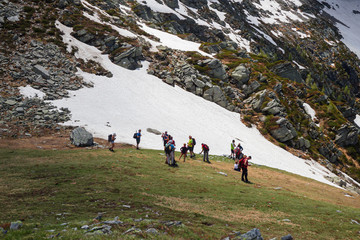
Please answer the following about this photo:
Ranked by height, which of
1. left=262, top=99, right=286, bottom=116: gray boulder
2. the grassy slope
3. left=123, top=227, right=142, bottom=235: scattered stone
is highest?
left=262, top=99, right=286, bottom=116: gray boulder

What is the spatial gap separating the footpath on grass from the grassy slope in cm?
5

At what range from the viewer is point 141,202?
500 inches

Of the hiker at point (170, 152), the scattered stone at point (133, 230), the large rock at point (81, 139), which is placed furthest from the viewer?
the large rock at point (81, 139)

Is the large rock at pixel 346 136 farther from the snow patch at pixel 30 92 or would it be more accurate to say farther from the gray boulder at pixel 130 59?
the snow patch at pixel 30 92

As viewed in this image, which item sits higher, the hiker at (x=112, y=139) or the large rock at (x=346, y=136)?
the large rock at (x=346, y=136)

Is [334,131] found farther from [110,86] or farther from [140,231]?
[140,231]

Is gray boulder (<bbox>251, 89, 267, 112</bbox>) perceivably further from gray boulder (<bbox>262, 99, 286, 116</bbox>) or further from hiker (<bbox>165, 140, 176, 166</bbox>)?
hiker (<bbox>165, 140, 176, 166</bbox>)

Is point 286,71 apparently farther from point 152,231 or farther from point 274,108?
point 152,231

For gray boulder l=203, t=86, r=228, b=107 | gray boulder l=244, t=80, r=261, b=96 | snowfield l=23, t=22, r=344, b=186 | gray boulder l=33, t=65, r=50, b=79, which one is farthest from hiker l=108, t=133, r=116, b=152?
gray boulder l=244, t=80, r=261, b=96

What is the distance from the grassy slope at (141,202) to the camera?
9383mm

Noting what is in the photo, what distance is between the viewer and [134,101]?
46.5 metres

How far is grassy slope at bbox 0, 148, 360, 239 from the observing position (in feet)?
30.8

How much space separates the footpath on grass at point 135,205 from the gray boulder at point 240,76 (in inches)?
2270

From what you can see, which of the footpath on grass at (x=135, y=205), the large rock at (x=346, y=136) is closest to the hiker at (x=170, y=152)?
the footpath on grass at (x=135, y=205)
